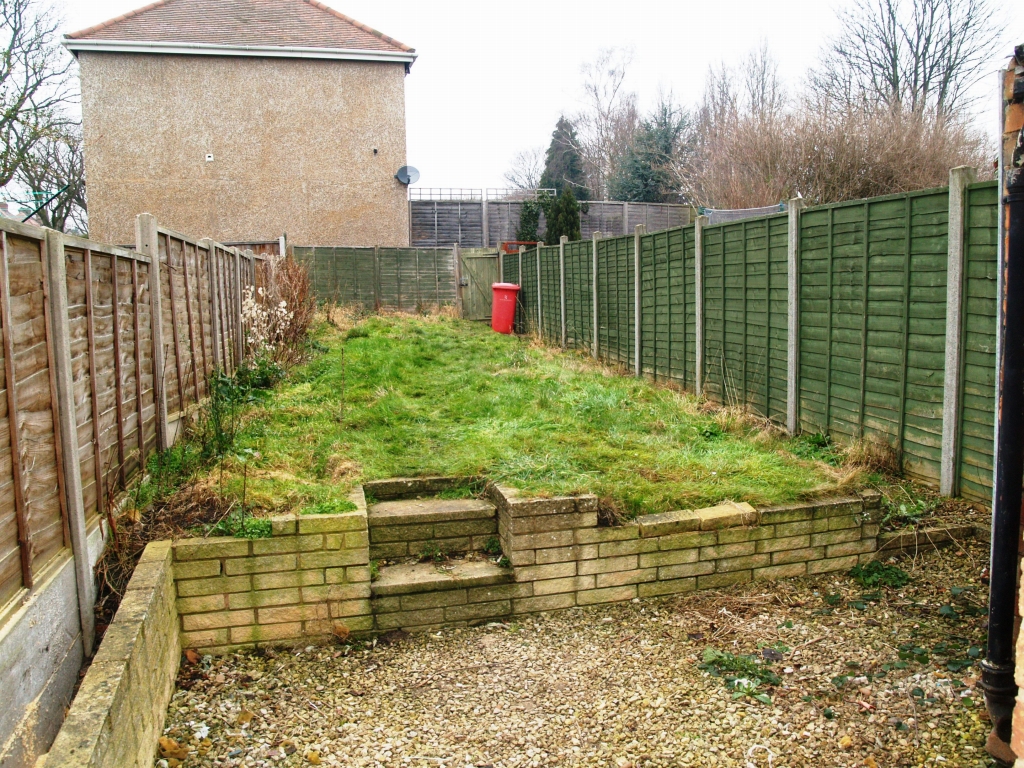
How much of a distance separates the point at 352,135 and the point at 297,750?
20.1 metres

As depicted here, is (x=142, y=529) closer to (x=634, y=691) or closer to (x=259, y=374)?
(x=634, y=691)

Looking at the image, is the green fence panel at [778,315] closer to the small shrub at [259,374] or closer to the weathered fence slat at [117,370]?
the weathered fence slat at [117,370]

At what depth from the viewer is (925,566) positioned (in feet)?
13.1

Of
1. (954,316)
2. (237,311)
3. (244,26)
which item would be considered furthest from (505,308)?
(244,26)

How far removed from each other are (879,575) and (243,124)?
20.2m

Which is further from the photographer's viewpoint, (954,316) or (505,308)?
(505,308)

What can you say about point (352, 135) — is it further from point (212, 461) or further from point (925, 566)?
point (925, 566)

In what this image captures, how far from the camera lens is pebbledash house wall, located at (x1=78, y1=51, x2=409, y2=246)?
1967 centimetres

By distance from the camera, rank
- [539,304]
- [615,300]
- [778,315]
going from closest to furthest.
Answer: [778,315] → [615,300] → [539,304]

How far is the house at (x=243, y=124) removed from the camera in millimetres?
19641

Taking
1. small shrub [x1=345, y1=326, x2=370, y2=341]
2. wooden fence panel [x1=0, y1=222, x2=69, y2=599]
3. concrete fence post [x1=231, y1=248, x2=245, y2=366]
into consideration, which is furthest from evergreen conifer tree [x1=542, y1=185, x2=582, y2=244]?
wooden fence panel [x1=0, y1=222, x2=69, y2=599]

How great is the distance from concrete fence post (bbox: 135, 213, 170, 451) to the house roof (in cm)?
1755

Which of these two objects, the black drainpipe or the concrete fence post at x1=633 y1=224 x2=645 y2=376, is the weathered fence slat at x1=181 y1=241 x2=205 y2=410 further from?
the black drainpipe

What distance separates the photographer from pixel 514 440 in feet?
17.3
